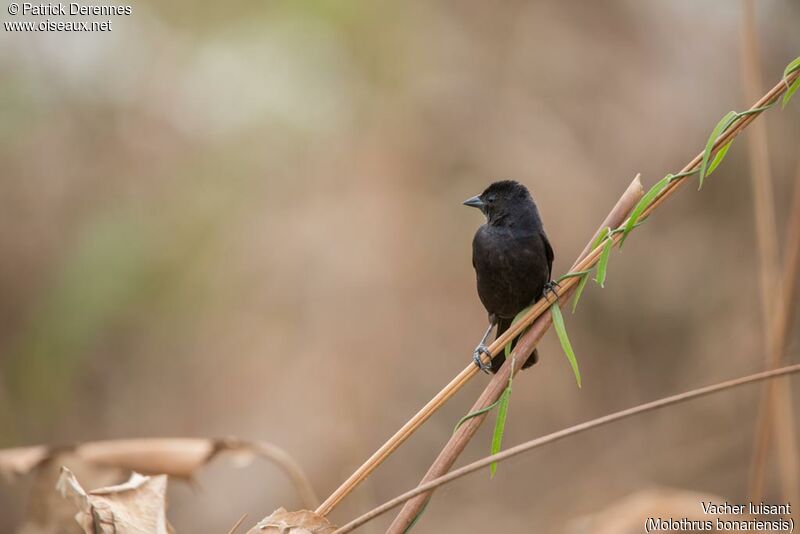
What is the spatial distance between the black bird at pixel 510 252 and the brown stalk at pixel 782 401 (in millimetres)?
970

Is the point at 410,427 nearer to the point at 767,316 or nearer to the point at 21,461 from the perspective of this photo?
the point at 21,461

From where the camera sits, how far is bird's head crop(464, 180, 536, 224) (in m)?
3.82

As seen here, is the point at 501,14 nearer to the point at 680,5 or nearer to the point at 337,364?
the point at 680,5

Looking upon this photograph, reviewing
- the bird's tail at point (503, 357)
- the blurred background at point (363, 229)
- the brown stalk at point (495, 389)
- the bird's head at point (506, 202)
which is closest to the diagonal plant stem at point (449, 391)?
the brown stalk at point (495, 389)

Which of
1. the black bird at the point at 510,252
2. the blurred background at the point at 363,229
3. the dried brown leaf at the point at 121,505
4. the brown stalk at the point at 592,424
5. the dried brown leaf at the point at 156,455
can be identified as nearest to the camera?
the brown stalk at the point at 592,424

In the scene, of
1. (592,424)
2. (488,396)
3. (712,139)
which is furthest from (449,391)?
(712,139)

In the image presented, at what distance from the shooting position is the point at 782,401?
317 centimetres

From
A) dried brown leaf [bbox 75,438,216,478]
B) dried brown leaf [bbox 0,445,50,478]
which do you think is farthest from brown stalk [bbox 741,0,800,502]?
dried brown leaf [bbox 0,445,50,478]

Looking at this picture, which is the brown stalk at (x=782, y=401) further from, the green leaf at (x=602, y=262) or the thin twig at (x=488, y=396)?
the green leaf at (x=602, y=262)

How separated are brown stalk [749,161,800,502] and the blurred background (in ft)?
11.0

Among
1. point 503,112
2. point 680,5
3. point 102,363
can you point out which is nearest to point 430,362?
point 503,112

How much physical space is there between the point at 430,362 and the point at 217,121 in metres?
2.85

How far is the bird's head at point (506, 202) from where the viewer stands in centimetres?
382

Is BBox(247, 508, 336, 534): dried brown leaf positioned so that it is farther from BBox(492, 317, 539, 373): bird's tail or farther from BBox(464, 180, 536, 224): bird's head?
BBox(464, 180, 536, 224): bird's head
